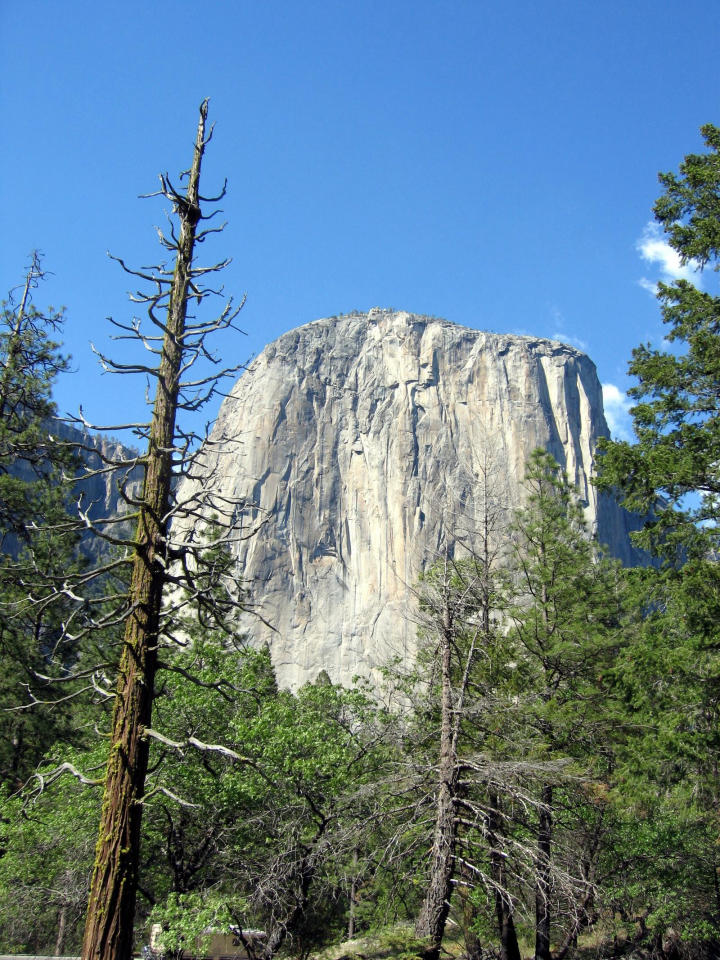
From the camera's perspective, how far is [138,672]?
4.45m

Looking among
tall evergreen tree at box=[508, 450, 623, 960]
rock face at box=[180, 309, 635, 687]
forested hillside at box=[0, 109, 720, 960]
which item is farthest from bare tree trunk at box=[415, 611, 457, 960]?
rock face at box=[180, 309, 635, 687]

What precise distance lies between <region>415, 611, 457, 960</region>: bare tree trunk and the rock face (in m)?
70.6

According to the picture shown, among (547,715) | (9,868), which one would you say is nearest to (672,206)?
(547,715)

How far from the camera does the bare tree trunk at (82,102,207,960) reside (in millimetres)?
3943

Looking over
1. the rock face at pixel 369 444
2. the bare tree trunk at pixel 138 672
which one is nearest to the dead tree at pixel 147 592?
the bare tree trunk at pixel 138 672

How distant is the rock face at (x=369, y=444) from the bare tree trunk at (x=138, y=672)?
74.1m

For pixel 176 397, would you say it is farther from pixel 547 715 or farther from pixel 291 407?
pixel 291 407

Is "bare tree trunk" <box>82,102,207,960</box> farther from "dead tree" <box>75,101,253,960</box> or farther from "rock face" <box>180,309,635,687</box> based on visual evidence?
"rock face" <box>180,309,635,687</box>

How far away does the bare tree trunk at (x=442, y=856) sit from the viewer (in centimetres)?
Answer: 761

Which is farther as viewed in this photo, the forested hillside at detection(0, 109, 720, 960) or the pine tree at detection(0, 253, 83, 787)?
the pine tree at detection(0, 253, 83, 787)

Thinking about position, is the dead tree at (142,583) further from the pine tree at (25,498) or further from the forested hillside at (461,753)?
the pine tree at (25,498)

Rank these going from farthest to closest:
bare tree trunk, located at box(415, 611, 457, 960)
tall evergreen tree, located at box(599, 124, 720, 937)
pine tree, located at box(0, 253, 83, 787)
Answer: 1. pine tree, located at box(0, 253, 83, 787)
2. tall evergreen tree, located at box(599, 124, 720, 937)
3. bare tree trunk, located at box(415, 611, 457, 960)

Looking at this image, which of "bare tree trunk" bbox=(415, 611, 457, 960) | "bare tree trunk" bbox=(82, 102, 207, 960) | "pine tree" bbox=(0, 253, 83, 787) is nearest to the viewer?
"bare tree trunk" bbox=(82, 102, 207, 960)

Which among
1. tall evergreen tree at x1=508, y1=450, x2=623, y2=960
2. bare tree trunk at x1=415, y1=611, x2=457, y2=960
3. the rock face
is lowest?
bare tree trunk at x1=415, y1=611, x2=457, y2=960
